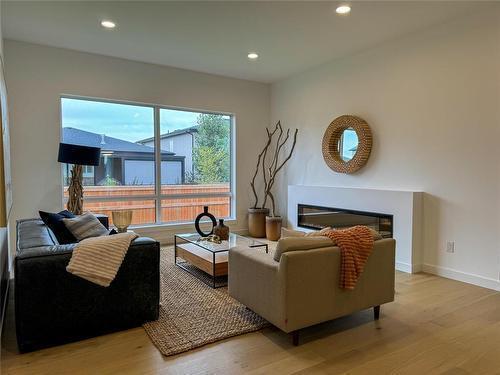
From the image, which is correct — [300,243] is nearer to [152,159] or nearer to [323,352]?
[323,352]

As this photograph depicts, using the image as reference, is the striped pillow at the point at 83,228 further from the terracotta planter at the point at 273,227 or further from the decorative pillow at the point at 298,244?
the terracotta planter at the point at 273,227

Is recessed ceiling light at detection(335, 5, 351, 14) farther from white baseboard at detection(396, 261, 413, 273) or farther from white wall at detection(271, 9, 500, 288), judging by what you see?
white baseboard at detection(396, 261, 413, 273)

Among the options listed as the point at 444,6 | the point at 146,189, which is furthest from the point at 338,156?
the point at 146,189

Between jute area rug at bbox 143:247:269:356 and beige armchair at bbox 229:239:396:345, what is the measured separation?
19 cm

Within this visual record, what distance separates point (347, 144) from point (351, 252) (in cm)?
290

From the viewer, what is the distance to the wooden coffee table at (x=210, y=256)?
137 inches

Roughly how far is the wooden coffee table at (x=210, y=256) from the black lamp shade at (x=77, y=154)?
1.43 metres

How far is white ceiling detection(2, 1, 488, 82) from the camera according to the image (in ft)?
11.2

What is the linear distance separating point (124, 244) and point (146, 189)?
10.2 feet

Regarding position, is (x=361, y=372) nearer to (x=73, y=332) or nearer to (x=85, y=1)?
(x=73, y=332)

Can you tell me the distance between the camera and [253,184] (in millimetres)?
6363

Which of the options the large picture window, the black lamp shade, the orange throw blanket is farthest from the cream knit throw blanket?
the large picture window

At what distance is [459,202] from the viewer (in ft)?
12.1

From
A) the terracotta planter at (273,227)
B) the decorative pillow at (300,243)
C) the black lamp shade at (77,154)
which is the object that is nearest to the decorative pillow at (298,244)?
the decorative pillow at (300,243)
